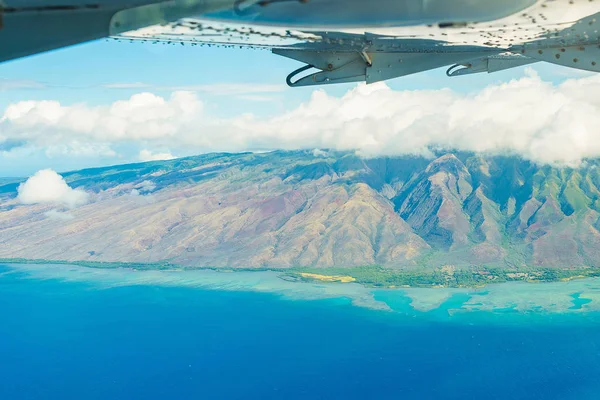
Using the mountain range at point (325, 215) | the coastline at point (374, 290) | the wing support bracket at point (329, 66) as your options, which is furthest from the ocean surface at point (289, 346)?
the wing support bracket at point (329, 66)

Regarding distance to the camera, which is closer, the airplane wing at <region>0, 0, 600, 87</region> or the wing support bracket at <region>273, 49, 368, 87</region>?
the airplane wing at <region>0, 0, 600, 87</region>

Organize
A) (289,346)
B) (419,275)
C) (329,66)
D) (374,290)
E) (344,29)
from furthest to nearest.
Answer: (419,275), (374,290), (289,346), (329,66), (344,29)

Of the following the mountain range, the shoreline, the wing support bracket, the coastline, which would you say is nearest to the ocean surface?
the coastline

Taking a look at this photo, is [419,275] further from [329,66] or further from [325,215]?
[329,66]

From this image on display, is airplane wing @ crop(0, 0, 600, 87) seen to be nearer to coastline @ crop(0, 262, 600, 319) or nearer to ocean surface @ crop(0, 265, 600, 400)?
ocean surface @ crop(0, 265, 600, 400)

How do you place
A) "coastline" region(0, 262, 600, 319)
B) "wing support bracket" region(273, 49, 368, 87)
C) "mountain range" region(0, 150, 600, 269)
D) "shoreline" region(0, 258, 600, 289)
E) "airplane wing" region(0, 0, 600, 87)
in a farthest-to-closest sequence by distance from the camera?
1. "mountain range" region(0, 150, 600, 269)
2. "shoreline" region(0, 258, 600, 289)
3. "coastline" region(0, 262, 600, 319)
4. "wing support bracket" region(273, 49, 368, 87)
5. "airplane wing" region(0, 0, 600, 87)

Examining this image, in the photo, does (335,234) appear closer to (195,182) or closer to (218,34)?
(195,182)

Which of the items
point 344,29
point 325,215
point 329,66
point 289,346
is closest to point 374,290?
point 289,346
